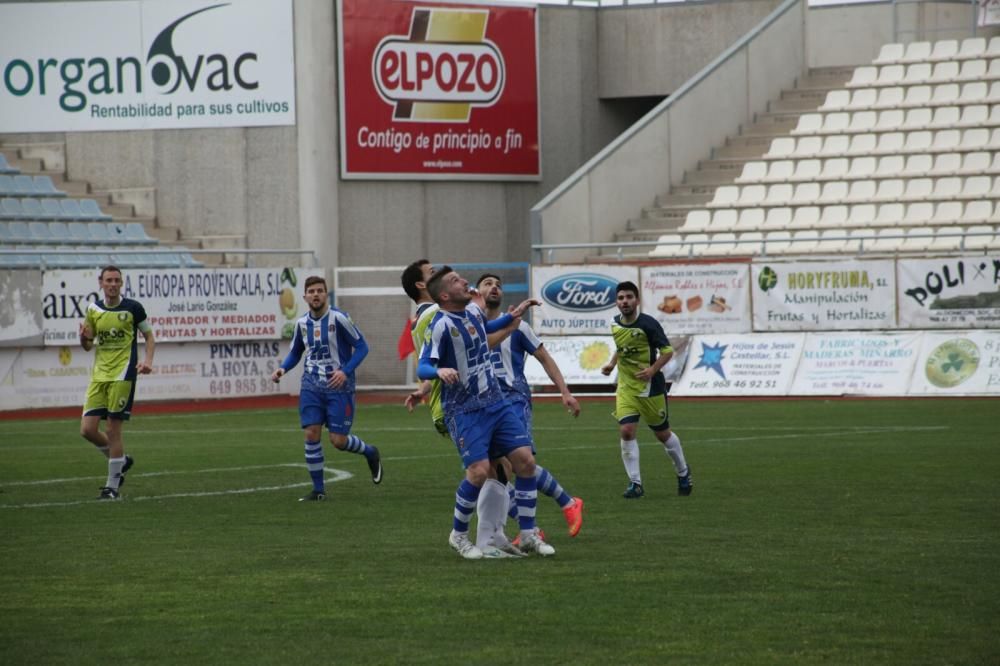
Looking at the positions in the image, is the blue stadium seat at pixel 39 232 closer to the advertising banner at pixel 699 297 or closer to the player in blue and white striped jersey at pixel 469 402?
the advertising banner at pixel 699 297

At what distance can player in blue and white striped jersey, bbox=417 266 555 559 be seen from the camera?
421 inches

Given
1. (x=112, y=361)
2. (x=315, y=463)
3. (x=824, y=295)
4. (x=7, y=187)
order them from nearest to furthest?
1. (x=315, y=463)
2. (x=112, y=361)
3. (x=824, y=295)
4. (x=7, y=187)

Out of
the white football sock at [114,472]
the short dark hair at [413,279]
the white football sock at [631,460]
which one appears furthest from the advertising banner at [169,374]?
the short dark hair at [413,279]

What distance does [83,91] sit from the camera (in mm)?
Result: 36062

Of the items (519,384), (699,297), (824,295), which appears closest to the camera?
(519,384)

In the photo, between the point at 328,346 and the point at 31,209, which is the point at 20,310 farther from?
the point at 328,346

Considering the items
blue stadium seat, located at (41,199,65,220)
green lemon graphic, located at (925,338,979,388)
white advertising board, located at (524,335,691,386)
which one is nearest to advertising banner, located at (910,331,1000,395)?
green lemon graphic, located at (925,338,979,388)

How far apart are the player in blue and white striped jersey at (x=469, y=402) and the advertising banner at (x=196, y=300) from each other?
20443 millimetres

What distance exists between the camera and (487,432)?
1078 cm

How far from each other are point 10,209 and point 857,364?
1790 centimetres

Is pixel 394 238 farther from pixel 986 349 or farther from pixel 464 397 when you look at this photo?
pixel 464 397

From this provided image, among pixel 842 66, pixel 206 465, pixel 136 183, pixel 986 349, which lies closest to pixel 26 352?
pixel 136 183

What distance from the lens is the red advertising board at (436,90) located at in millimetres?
35719

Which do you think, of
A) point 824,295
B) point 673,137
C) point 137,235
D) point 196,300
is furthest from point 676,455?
point 673,137
